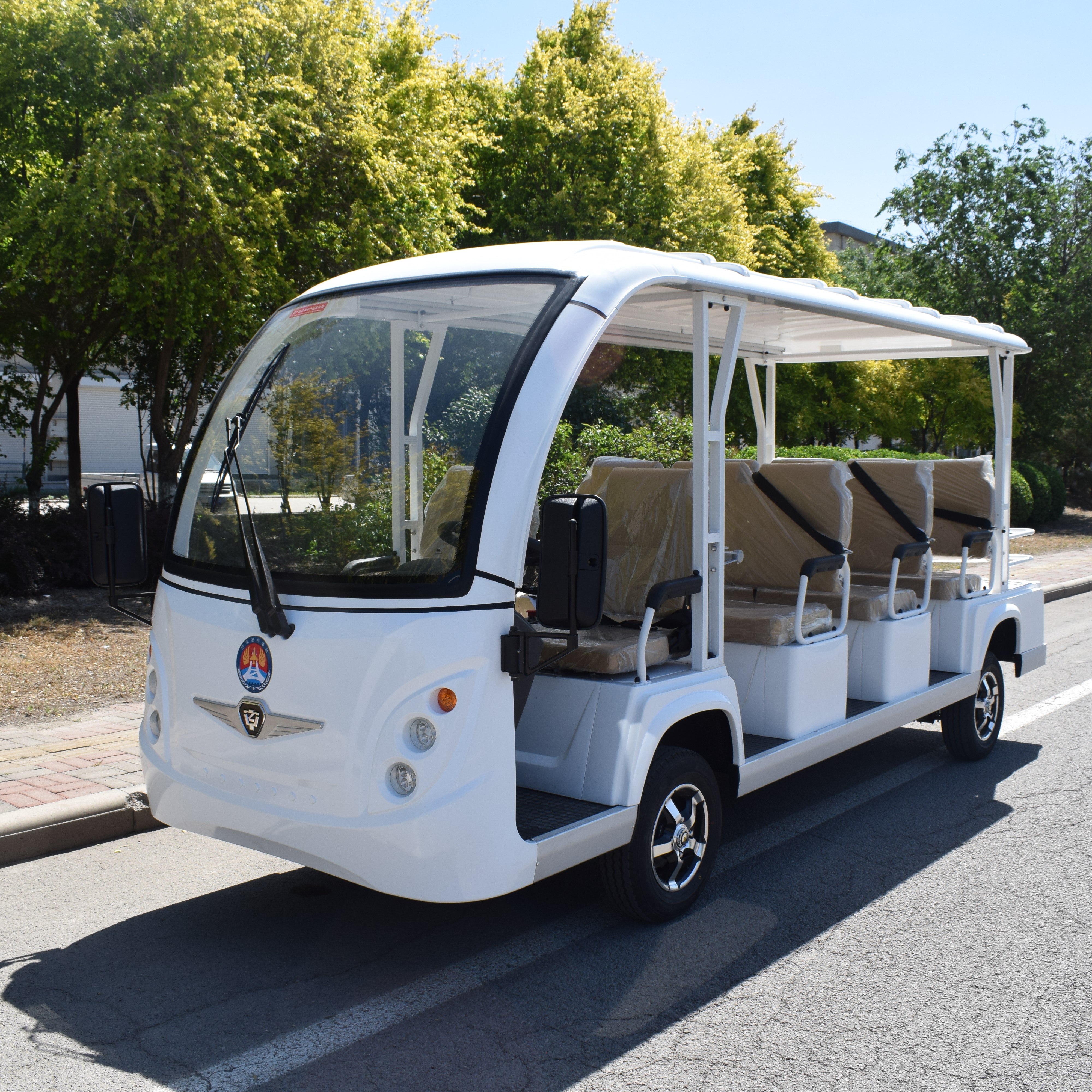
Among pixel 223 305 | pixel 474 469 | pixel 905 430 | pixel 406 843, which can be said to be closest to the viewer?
pixel 406 843

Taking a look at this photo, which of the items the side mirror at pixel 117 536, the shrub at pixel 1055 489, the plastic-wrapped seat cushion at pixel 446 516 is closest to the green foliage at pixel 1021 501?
the shrub at pixel 1055 489

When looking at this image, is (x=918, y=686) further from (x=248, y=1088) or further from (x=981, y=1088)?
(x=248, y=1088)

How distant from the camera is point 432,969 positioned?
382 cm

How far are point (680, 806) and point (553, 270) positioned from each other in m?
2.02

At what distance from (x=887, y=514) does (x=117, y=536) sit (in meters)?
4.41

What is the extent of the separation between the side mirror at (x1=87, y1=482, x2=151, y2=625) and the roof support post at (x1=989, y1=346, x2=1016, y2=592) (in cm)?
496

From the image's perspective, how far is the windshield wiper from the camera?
3.54 metres

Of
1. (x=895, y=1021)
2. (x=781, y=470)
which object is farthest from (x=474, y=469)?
(x=781, y=470)

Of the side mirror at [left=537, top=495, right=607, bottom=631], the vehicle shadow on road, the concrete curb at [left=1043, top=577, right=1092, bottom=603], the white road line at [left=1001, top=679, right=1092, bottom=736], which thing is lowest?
the vehicle shadow on road

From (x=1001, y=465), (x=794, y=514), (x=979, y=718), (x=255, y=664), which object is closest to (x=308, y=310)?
(x=255, y=664)

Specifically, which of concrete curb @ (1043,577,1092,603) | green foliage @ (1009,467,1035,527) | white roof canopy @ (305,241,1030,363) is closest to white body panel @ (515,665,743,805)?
white roof canopy @ (305,241,1030,363)

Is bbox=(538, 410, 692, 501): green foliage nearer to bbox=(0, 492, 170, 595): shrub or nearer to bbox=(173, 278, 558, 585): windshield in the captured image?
bbox=(0, 492, 170, 595): shrub

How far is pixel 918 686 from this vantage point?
19.3 ft

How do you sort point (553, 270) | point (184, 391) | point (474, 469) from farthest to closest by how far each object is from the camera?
point (184, 391) → point (553, 270) → point (474, 469)
